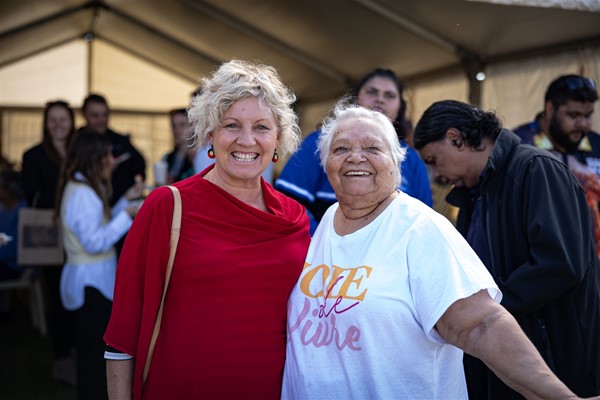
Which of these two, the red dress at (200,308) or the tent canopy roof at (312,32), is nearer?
the red dress at (200,308)

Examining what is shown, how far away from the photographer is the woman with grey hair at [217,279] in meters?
1.96

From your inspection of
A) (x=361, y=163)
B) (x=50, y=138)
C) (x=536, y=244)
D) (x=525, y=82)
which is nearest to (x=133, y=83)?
(x=50, y=138)

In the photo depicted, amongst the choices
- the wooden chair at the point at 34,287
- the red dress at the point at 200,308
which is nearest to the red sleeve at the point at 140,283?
the red dress at the point at 200,308

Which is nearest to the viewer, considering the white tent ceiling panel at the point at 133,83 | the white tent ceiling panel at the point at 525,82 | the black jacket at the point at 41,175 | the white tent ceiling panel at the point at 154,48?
the white tent ceiling panel at the point at 525,82

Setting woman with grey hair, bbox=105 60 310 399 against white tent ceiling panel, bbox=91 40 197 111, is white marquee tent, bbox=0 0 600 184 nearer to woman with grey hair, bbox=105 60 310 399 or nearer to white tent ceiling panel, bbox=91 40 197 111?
white tent ceiling panel, bbox=91 40 197 111

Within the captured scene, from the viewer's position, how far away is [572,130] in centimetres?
364

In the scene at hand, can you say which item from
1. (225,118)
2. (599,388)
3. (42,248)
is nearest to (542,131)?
(599,388)

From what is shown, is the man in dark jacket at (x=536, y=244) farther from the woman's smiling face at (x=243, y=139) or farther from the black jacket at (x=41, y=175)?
the black jacket at (x=41, y=175)

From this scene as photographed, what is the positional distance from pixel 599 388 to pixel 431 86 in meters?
4.17

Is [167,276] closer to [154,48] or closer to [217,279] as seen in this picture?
[217,279]

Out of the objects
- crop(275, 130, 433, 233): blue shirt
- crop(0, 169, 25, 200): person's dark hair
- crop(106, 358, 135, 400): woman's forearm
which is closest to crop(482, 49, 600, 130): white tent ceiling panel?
crop(275, 130, 433, 233): blue shirt

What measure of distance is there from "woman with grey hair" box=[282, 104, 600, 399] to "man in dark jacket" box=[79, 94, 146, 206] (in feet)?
11.8

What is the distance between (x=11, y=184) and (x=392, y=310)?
6153mm

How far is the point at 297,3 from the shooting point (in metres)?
5.36
